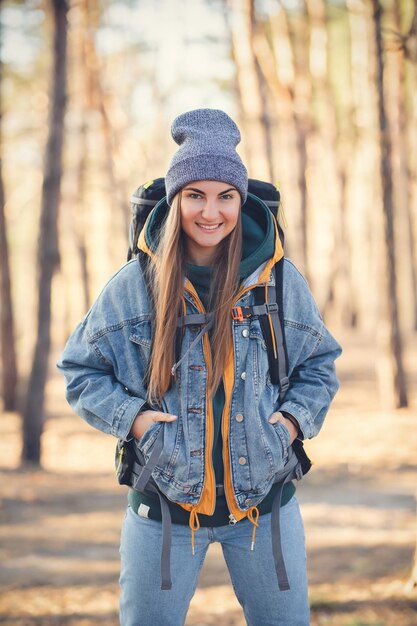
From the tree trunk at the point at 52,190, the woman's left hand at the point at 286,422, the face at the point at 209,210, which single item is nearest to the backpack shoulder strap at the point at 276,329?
the woman's left hand at the point at 286,422

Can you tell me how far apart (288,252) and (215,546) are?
10504mm

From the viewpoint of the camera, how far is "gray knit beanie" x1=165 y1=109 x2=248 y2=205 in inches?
97.6

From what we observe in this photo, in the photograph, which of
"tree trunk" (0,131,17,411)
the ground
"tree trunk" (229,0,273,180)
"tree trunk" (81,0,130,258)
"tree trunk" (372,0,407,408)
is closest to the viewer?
the ground

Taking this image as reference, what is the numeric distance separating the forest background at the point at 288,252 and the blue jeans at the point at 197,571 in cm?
126

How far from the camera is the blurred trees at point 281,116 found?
10734mm

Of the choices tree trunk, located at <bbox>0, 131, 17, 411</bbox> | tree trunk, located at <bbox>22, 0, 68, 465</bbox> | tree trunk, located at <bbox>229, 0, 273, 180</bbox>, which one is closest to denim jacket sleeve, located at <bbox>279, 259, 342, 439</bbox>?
tree trunk, located at <bbox>22, 0, 68, 465</bbox>

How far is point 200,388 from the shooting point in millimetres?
2490

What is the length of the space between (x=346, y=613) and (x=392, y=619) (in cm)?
28

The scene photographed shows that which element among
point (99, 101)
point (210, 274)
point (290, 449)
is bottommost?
point (290, 449)

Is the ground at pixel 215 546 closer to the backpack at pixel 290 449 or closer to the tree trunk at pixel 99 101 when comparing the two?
the backpack at pixel 290 449

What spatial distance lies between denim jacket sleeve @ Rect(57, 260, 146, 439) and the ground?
237 cm

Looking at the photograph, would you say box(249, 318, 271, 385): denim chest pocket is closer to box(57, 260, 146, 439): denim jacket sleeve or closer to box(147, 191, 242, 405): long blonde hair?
box(147, 191, 242, 405): long blonde hair

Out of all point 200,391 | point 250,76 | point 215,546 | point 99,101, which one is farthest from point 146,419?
point 99,101

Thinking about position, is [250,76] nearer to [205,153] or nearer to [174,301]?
[205,153]
